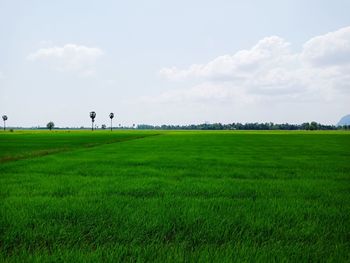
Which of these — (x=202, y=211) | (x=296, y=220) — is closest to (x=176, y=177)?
(x=202, y=211)

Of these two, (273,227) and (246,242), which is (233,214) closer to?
(273,227)

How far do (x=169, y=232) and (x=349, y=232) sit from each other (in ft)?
10.5

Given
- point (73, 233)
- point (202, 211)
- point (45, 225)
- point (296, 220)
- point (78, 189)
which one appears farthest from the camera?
point (78, 189)

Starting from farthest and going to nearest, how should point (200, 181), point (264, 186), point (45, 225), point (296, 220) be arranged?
point (200, 181)
point (264, 186)
point (296, 220)
point (45, 225)

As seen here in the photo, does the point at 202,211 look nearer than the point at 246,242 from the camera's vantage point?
No

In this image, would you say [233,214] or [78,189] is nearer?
[233,214]

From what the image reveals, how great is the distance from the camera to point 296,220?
5672 millimetres

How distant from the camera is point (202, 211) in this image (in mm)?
6121

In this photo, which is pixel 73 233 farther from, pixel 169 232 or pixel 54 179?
pixel 54 179

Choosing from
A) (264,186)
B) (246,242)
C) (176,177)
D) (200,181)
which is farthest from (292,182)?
(246,242)

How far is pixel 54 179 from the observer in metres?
10.6

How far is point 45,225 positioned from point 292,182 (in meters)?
8.17

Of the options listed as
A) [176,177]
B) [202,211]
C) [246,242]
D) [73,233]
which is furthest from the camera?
[176,177]

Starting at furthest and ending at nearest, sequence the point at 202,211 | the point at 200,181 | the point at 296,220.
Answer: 1. the point at 200,181
2. the point at 202,211
3. the point at 296,220
